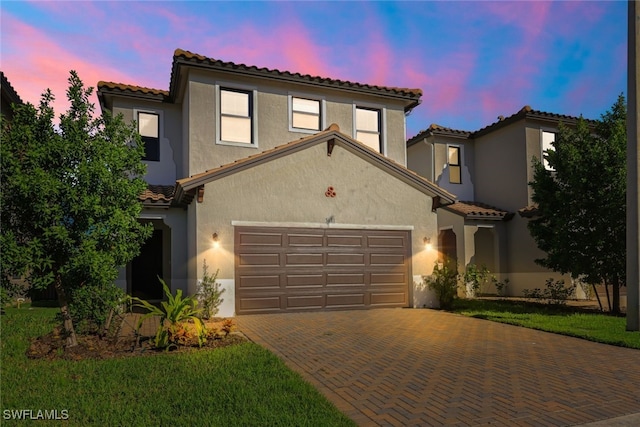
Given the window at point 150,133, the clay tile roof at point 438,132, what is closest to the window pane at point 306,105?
the window at point 150,133

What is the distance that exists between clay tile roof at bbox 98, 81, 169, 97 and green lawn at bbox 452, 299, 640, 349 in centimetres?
1280

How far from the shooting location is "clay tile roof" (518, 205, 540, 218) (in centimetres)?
1709

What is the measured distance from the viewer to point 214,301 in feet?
36.5

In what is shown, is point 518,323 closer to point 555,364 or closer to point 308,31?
point 555,364

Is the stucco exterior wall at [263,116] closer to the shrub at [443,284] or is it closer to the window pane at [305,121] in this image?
the window pane at [305,121]

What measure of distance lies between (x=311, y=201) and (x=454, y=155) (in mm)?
11542

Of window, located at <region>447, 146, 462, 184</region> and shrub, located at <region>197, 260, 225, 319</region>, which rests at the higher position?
window, located at <region>447, 146, 462, 184</region>

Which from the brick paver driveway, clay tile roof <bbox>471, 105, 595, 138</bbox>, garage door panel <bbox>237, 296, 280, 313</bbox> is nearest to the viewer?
the brick paver driveway

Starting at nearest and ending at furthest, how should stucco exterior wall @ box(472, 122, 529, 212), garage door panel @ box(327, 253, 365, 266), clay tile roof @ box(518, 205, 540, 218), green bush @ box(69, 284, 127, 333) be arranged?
1. green bush @ box(69, 284, 127, 333)
2. garage door panel @ box(327, 253, 365, 266)
3. clay tile roof @ box(518, 205, 540, 218)
4. stucco exterior wall @ box(472, 122, 529, 212)

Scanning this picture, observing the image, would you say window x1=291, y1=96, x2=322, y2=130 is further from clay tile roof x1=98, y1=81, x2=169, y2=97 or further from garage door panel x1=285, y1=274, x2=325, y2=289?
garage door panel x1=285, y1=274, x2=325, y2=289

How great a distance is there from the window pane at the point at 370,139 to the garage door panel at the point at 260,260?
6371 millimetres

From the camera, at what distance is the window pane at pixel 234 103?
1411 cm

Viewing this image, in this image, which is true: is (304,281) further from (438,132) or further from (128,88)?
(438,132)

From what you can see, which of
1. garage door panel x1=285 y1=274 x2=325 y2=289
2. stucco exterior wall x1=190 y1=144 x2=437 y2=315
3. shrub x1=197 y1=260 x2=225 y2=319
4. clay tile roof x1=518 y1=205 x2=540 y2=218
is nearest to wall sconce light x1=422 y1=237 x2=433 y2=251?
stucco exterior wall x1=190 y1=144 x2=437 y2=315
